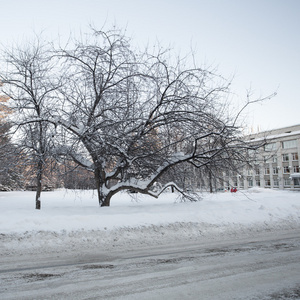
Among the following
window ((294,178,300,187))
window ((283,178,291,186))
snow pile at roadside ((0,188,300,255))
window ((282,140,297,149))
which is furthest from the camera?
window ((282,140,297,149))

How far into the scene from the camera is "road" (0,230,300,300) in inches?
159

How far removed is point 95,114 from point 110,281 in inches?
287

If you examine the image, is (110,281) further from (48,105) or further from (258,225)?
(48,105)

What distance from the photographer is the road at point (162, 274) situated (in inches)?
159

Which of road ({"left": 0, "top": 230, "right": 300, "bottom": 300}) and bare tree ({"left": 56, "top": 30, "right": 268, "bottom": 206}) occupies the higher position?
bare tree ({"left": 56, "top": 30, "right": 268, "bottom": 206})

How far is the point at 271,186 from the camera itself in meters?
73.1

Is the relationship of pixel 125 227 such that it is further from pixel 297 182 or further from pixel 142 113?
pixel 297 182

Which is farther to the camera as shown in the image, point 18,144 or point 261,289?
point 18,144

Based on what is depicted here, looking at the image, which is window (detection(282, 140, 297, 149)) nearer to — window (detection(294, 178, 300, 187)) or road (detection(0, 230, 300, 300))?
window (detection(294, 178, 300, 187))

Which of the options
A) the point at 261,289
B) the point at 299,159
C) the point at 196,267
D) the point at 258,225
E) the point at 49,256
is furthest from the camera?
the point at 299,159

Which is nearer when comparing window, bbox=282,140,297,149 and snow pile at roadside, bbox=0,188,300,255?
snow pile at roadside, bbox=0,188,300,255

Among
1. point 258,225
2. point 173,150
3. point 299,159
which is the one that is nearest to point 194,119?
point 173,150

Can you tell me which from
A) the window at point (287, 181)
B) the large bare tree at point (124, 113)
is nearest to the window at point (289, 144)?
the window at point (287, 181)

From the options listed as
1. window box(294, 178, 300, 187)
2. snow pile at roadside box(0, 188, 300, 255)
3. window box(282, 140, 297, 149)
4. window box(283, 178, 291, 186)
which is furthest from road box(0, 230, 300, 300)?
window box(282, 140, 297, 149)
